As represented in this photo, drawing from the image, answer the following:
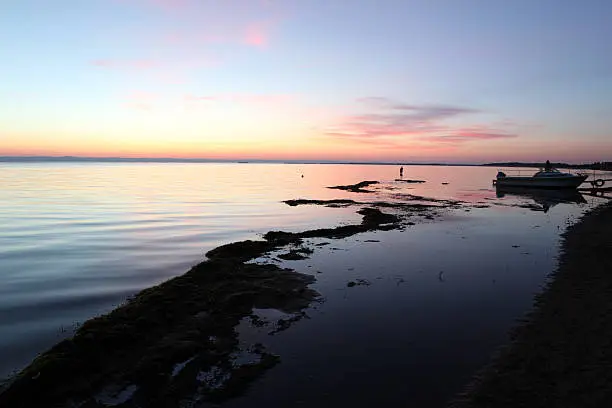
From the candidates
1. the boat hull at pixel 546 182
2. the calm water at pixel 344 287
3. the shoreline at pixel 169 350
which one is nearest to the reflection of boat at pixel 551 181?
the boat hull at pixel 546 182

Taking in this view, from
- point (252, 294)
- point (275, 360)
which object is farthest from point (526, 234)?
point (275, 360)

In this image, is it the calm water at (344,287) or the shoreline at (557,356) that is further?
the calm water at (344,287)

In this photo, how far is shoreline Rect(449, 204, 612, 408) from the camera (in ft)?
22.9

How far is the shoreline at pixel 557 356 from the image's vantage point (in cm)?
698

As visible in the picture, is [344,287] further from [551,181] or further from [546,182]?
[546,182]

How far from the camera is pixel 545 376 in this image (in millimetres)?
7680

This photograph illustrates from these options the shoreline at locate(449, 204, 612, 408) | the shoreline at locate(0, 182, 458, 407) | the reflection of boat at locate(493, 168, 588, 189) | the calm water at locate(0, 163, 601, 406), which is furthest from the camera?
the reflection of boat at locate(493, 168, 588, 189)

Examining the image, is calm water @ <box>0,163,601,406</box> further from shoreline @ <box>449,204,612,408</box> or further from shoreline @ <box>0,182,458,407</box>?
shoreline @ <box>0,182,458,407</box>

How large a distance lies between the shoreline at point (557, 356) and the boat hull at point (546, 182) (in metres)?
59.3

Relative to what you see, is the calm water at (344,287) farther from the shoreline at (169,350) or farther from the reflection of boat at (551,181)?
the reflection of boat at (551,181)

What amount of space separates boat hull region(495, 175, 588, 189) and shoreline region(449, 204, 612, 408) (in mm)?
59285

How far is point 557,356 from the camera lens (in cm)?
845

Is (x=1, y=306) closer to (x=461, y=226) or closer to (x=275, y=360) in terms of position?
(x=275, y=360)

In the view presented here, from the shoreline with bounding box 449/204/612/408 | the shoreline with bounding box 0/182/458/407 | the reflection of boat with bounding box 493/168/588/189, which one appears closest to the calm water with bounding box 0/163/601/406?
the shoreline with bounding box 449/204/612/408
